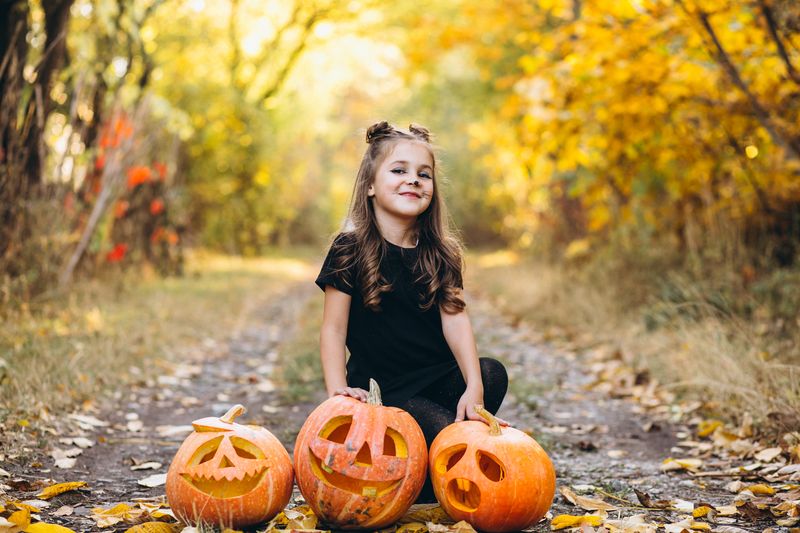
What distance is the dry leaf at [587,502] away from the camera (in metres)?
2.87

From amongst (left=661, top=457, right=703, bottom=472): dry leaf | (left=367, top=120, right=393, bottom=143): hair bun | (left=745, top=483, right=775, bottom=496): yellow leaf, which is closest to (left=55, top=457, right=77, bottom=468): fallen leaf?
(left=367, top=120, right=393, bottom=143): hair bun

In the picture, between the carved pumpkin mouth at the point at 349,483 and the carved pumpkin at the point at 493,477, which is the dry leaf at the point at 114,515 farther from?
the carved pumpkin at the point at 493,477

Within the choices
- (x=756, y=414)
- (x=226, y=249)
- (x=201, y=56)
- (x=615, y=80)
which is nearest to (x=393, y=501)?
(x=756, y=414)

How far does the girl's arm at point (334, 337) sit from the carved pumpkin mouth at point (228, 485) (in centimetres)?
49

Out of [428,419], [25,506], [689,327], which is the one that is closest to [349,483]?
[428,419]

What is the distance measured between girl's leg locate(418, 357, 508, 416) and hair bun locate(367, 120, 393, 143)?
1.01 meters

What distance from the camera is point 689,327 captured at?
5.68m

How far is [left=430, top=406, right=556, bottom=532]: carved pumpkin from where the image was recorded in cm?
257

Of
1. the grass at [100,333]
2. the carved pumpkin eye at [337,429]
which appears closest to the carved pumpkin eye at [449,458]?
the carved pumpkin eye at [337,429]

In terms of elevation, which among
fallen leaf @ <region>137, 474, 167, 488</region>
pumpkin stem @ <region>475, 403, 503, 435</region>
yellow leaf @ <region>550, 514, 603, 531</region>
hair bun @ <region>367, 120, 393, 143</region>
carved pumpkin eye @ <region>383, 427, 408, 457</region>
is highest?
hair bun @ <region>367, 120, 393, 143</region>

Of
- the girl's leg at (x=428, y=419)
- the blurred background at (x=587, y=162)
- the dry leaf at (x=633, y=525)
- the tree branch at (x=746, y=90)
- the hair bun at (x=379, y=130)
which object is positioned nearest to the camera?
the dry leaf at (x=633, y=525)

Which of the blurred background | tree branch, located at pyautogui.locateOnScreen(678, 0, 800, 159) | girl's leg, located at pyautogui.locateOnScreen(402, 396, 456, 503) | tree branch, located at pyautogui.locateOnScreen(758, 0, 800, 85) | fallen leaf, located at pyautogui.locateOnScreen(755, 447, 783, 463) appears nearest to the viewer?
girl's leg, located at pyautogui.locateOnScreen(402, 396, 456, 503)

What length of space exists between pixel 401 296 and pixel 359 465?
79 centimetres

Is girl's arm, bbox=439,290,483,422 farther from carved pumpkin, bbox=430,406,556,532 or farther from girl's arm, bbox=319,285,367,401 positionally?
girl's arm, bbox=319,285,367,401
